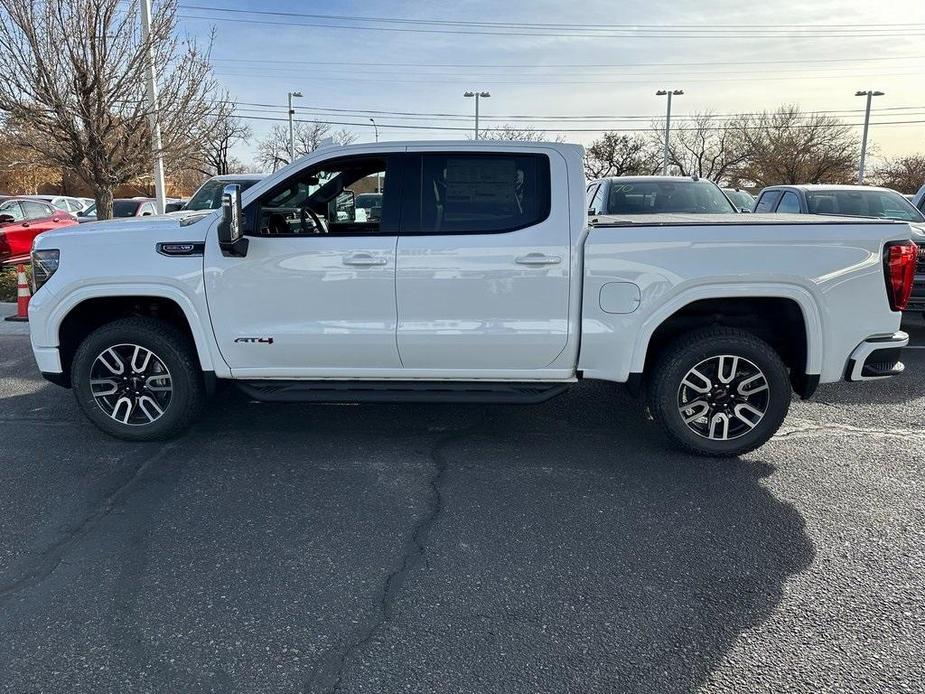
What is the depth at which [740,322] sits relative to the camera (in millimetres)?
4566

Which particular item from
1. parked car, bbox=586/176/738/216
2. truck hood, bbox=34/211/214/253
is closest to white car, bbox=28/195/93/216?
parked car, bbox=586/176/738/216

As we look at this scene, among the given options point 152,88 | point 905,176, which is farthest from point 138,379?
point 905,176

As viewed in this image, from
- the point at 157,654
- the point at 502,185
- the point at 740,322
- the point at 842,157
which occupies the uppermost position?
the point at 842,157

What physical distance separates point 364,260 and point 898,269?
3263mm

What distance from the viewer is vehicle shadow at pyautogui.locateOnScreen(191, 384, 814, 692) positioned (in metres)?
2.54

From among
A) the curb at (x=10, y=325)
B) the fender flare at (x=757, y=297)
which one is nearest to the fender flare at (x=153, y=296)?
the fender flare at (x=757, y=297)

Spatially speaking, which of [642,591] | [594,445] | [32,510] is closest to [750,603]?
[642,591]

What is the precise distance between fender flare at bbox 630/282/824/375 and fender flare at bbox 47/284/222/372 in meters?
2.80

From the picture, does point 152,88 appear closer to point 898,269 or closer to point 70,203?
point 898,269

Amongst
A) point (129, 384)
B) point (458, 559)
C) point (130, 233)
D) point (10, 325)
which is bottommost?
point (458, 559)

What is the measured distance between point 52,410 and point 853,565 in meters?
5.66

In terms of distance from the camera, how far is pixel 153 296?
4484mm

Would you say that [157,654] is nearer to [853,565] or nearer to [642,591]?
[642,591]

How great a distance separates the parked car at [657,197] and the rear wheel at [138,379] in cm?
611
